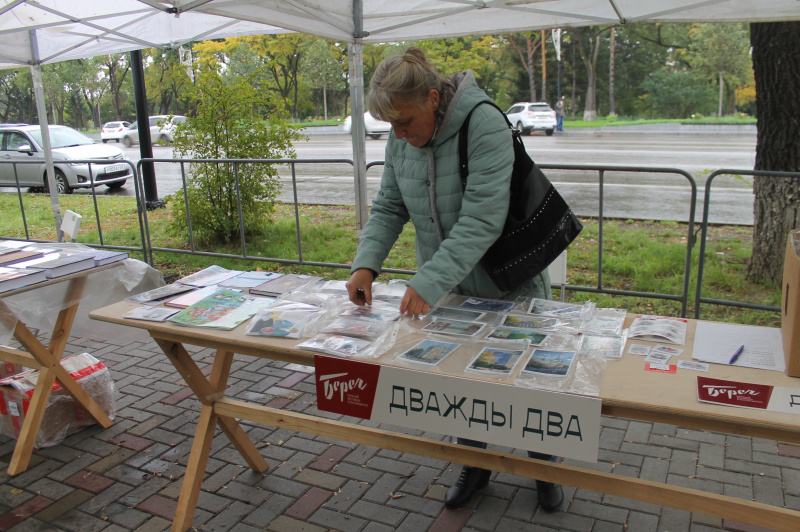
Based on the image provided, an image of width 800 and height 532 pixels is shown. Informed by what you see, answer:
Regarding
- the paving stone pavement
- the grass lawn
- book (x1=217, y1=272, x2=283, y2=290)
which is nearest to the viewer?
the paving stone pavement

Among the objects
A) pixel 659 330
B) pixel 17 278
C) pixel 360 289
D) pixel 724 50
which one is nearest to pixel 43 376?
pixel 17 278

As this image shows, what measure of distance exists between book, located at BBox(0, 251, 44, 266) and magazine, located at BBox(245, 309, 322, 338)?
1.74 metres

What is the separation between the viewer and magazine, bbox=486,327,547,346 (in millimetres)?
1912

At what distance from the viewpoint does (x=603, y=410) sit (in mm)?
1590

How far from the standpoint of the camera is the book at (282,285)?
2.55 m

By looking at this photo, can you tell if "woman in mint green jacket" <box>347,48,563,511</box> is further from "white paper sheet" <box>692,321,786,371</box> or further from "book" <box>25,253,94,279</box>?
"book" <box>25,253,94,279</box>

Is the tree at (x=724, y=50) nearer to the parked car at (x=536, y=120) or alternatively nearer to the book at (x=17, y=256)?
the parked car at (x=536, y=120)

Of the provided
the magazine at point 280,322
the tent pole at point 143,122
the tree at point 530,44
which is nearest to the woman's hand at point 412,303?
the magazine at point 280,322

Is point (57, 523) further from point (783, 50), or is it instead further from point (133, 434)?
point (783, 50)

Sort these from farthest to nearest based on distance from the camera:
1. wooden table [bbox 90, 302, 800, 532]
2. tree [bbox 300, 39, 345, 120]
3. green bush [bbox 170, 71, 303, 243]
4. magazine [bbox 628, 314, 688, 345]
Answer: tree [bbox 300, 39, 345, 120], green bush [bbox 170, 71, 303, 243], magazine [bbox 628, 314, 688, 345], wooden table [bbox 90, 302, 800, 532]

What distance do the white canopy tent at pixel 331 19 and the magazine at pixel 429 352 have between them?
270cm

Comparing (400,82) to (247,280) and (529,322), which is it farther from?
(247,280)

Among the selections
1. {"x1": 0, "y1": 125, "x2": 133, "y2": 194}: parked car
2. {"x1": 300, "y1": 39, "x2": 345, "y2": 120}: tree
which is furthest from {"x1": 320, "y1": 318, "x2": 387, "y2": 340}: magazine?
{"x1": 300, "y1": 39, "x2": 345, "y2": 120}: tree

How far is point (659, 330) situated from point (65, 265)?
2704 millimetres
